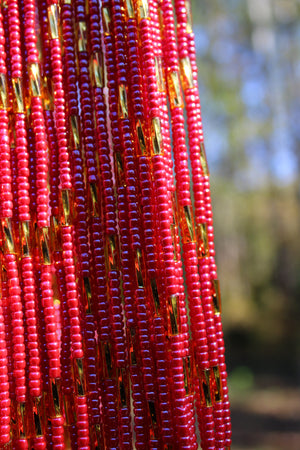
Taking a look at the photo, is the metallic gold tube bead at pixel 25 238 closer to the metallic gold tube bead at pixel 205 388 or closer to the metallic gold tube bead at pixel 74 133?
the metallic gold tube bead at pixel 74 133

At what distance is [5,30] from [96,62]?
Result: 4.8 inches

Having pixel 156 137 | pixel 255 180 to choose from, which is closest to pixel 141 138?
pixel 156 137

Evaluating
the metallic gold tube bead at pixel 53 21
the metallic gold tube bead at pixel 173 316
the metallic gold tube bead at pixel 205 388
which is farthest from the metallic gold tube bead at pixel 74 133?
the metallic gold tube bead at pixel 205 388

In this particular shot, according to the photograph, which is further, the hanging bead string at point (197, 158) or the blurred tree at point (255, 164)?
the blurred tree at point (255, 164)

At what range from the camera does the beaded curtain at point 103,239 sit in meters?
0.54

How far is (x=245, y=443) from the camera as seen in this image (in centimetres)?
287

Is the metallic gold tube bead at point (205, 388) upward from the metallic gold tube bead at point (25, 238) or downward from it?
downward

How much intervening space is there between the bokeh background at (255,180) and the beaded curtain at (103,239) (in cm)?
333

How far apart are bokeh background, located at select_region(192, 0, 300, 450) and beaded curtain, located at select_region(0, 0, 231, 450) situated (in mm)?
3328

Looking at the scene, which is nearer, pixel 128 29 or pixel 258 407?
pixel 128 29

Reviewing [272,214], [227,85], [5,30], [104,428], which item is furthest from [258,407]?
[5,30]

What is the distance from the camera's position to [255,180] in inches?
177

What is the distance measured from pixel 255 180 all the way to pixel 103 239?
4.08 m

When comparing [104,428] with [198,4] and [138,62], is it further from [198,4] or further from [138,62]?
[198,4]
